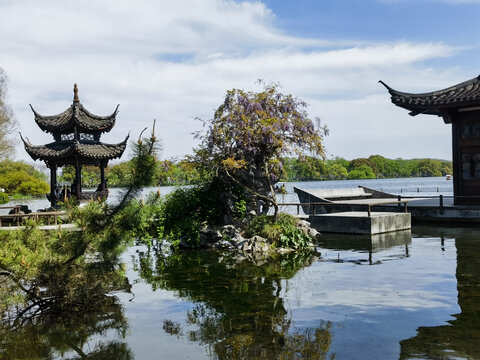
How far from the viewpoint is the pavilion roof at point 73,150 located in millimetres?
27734

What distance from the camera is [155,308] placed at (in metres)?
9.05

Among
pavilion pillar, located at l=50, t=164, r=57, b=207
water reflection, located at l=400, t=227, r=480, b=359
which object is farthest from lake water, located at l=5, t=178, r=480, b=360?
pavilion pillar, located at l=50, t=164, r=57, b=207

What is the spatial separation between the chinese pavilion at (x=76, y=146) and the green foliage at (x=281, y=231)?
1367 centimetres

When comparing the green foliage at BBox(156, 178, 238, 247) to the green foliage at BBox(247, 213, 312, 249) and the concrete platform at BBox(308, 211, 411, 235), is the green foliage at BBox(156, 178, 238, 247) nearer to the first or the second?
the green foliage at BBox(247, 213, 312, 249)

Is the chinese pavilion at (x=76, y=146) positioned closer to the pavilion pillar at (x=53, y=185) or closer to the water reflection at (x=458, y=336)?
the pavilion pillar at (x=53, y=185)

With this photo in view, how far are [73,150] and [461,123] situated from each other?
70.1 feet

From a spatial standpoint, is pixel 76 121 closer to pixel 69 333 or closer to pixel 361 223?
pixel 361 223

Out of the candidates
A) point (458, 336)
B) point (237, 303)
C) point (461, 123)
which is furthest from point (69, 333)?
point (461, 123)

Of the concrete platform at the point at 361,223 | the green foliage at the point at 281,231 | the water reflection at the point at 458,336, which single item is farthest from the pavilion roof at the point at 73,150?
the water reflection at the point at 458,336

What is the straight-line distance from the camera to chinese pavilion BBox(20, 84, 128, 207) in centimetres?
2786

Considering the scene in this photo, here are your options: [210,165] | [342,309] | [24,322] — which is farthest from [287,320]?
[210,165]

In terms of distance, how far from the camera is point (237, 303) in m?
9.20

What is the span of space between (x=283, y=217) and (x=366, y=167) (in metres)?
146

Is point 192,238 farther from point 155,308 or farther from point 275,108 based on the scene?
point 155,308
